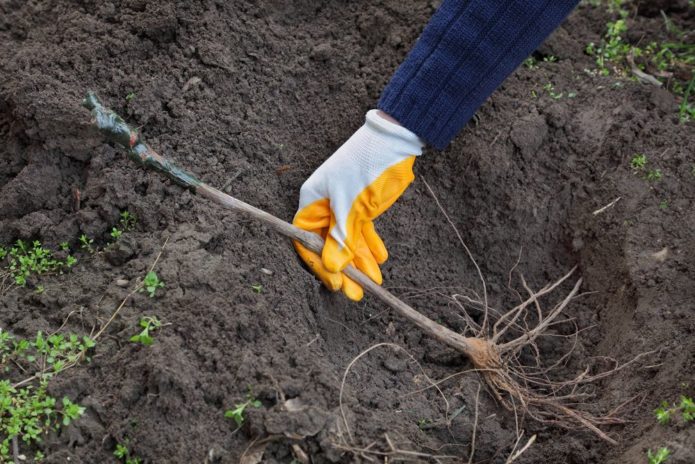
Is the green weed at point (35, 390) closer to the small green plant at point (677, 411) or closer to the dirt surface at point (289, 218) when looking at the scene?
the dirt surface at point (289, 218)

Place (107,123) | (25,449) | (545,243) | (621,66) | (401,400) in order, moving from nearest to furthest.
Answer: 1. (25,449)
2. (401,400)
3. (107,123)
4. (545,243)
5. (621,66)

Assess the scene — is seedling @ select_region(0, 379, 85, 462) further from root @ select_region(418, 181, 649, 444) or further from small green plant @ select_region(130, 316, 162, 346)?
root @ select_region(418, 181, 649, 444)

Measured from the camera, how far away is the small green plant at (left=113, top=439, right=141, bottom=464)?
1979 mm

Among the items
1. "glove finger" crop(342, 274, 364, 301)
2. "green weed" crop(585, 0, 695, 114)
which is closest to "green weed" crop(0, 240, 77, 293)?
"glove finger" crop(342, 274, 364, 301)

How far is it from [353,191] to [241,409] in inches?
35.9

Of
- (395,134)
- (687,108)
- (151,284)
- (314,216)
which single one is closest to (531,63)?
(687,108)

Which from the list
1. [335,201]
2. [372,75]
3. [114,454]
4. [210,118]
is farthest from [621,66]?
[114,454]

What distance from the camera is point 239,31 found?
294cm

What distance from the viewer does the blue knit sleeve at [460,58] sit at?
7.98 ft

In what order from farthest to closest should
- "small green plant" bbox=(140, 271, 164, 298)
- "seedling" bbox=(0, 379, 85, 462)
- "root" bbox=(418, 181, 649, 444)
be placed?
"root" bbox=(418, 181, 649, 444)
"small green plant" bbox=(140, 271, 164, 298)
"seedling" bbox=(0, 379, 85, 462)

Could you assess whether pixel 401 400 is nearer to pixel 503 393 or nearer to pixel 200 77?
pixel 503 393

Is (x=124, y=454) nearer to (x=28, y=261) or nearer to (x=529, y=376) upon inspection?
(x=28, y=261)

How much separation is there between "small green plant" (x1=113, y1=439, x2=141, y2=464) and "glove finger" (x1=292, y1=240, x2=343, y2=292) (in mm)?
886

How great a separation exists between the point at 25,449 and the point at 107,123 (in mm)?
1098
